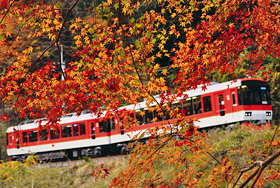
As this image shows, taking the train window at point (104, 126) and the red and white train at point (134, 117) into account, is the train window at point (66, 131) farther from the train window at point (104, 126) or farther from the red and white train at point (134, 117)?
the train window at point (104, 126)

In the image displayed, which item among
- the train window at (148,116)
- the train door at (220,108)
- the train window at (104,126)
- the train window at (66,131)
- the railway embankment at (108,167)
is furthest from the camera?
the train window at (66,131)

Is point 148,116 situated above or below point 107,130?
above

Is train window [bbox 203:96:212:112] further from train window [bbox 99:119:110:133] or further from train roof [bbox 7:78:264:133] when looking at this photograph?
train window [bbox 99:119:110:133]

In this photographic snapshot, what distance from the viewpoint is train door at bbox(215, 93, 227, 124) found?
15.3 meters

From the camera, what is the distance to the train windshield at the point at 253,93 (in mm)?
14928

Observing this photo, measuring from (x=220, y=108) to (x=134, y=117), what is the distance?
5157mm

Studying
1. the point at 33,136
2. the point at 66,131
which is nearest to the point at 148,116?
the point at 66,131

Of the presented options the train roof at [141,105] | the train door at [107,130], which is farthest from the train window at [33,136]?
the train door at [107,130]

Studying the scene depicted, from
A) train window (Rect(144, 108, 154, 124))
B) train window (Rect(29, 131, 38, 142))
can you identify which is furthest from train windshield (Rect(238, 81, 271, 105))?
train window (Rect(29, 131, 38, 142))

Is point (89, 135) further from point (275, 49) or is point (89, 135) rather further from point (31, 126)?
point (275, 49)

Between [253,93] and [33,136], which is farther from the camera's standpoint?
[33,136]

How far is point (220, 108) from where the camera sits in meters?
15.4

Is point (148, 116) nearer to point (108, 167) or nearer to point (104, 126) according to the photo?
point (104, 126)

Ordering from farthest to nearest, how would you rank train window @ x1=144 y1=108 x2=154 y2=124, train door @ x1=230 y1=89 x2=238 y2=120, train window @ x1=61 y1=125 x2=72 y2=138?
train window @ x1=61 y1=125 x2=72 y2=138 < train window @ x1=144 y1=108 x2=154 y2=124 < train door @ x1=230 y1=89 x2=238 y2=120
